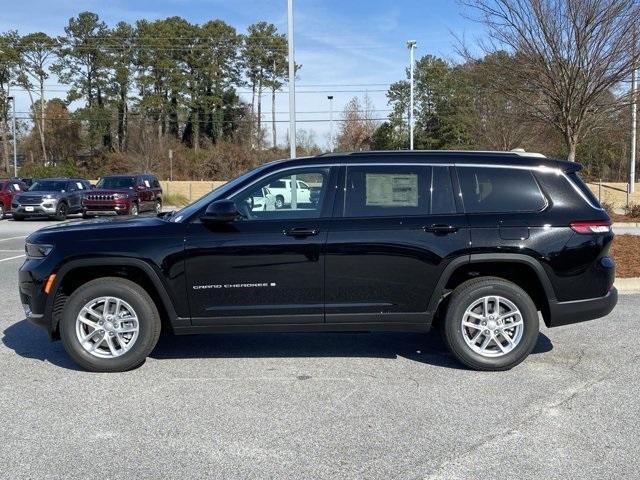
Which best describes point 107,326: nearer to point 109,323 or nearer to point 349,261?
point 109,323

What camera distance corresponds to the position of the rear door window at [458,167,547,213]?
5.45 meters

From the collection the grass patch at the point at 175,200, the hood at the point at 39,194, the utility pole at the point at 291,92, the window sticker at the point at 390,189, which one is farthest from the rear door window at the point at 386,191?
the grass patch at the point at 175,200

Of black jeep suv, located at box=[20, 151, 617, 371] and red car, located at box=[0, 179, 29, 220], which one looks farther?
red car, located at box=[0, 179, 29, 220]

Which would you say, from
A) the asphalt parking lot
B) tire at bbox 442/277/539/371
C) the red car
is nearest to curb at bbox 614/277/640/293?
the asphalt parking lot

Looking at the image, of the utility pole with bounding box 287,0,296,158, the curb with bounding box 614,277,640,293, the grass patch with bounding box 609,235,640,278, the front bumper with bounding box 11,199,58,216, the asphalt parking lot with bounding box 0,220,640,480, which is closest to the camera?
the asphalt parking lot with bounding box 0,220,640,480

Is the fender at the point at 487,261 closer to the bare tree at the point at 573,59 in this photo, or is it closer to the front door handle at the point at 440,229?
the front door handle at the point at 440,229

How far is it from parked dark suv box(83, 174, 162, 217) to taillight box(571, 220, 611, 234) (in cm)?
2022

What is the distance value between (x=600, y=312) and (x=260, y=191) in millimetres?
3185

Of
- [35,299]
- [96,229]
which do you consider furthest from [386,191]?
[35,299]

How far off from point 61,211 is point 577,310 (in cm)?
2235

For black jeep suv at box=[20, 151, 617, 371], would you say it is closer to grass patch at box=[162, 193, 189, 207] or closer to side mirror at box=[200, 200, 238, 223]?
side mirror at box=[200, 200, 238, 223]

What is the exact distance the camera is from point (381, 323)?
5.41m

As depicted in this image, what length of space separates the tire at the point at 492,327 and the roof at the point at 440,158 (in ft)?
3.52

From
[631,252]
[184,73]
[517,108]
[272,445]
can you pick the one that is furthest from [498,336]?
[184,73]
